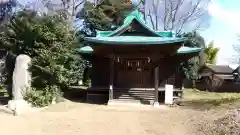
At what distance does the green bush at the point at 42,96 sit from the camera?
15.0 m

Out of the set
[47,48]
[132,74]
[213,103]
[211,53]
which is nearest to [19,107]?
[47,48]

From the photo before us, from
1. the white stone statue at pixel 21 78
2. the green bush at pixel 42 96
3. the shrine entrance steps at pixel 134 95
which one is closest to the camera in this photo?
the green bush at pixel 42 96

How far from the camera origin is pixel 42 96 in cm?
1529

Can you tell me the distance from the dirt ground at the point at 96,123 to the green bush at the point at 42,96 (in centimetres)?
112

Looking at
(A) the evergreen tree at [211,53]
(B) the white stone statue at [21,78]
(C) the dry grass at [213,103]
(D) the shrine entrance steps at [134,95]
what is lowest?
(C) the dry grass at [213,103]

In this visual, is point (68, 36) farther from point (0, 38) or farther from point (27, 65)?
point (0, 38)

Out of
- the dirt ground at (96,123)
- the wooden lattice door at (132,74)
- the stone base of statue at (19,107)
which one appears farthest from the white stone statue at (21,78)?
the wooden lattice door at (132,74)

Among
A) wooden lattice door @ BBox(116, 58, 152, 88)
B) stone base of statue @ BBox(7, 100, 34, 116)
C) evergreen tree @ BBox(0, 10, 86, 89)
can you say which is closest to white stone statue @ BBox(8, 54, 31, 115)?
evergreen tree @ BBox(0, 10, 86, 89)

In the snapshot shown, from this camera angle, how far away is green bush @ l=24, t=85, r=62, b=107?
15008mm

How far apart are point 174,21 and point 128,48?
2517 cm

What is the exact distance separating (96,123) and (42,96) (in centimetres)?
526

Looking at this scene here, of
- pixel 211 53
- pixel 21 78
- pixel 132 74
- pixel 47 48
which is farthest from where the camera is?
Result: pixel 211 53

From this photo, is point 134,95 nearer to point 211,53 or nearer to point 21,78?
point 21,78

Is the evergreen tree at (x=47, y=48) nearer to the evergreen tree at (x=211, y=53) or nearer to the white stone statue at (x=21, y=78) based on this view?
the white stone statue at (x=21, y=78)
